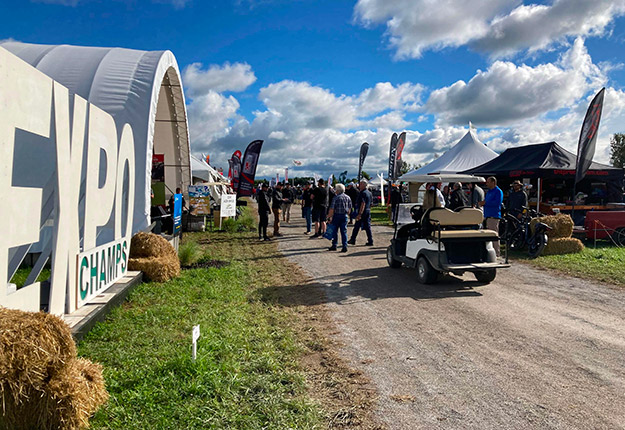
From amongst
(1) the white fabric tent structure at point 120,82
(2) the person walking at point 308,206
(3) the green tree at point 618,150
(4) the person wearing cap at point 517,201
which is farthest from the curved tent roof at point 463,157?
(3) the green tree at point 618,150

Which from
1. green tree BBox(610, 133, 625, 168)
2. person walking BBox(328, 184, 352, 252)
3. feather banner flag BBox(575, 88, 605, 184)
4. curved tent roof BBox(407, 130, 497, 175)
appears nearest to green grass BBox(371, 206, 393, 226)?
curved tent roof BBox(407, 130, 497, 175)

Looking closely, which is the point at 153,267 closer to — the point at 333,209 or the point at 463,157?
the point at 333,209

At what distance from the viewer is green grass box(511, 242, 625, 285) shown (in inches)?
324

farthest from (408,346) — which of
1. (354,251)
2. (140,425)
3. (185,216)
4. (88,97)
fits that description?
(185,216)

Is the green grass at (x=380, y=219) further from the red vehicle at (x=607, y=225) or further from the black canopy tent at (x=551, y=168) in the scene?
the red vehicle at (x=607, y=225)

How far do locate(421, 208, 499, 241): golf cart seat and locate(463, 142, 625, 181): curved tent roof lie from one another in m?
9.83

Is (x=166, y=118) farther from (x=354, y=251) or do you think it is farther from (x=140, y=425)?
(x=140, y=425)

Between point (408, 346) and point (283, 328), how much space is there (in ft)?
4.82

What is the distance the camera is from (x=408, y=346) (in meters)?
4.52

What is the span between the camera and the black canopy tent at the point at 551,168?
15.7 metres

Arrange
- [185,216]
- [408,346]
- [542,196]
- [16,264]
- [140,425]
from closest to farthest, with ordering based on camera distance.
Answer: [140,425], [408,346], [16,264], [185,216], [542,196]

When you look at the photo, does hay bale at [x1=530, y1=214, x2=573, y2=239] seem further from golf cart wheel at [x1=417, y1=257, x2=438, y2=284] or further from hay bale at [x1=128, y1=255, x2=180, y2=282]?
hay bale at [x1=128, y1=255, x2=180, y2=282]

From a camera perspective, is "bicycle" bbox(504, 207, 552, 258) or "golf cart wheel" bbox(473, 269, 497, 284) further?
"bicycle" bbox(504, 207, 552, 258)

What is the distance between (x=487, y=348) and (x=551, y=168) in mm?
13362
